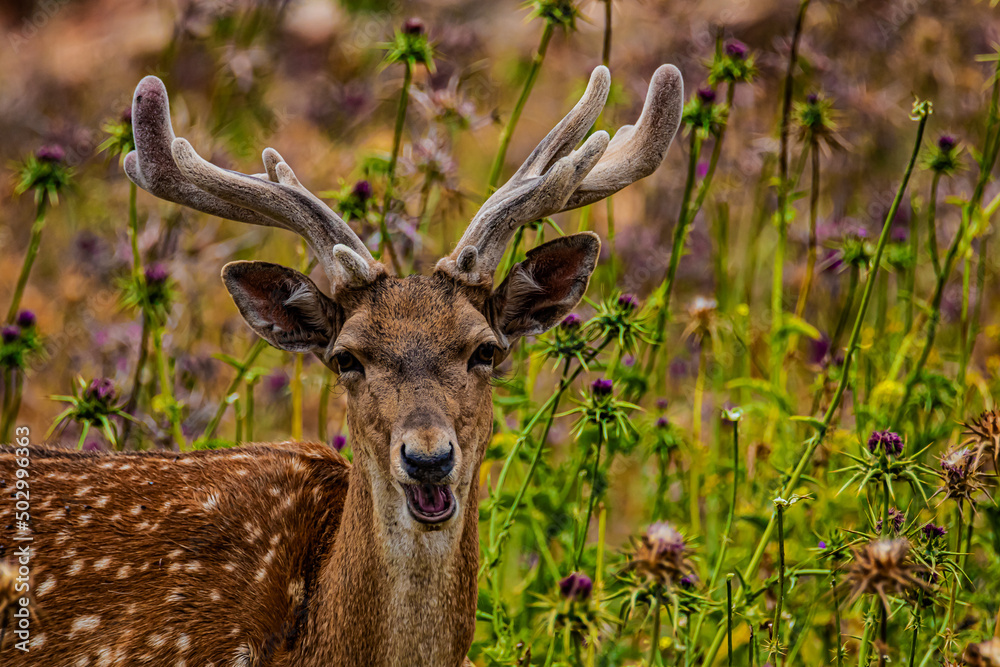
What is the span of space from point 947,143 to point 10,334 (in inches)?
216

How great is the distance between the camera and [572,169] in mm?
4391

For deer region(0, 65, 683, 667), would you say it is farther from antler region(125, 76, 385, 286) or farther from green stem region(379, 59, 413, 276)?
green stem region(379, 59, 413, 276)

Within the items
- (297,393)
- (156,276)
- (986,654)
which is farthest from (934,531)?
(156,276)

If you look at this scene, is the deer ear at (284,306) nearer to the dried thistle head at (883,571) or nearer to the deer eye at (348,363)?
the deer eye at (348,363)

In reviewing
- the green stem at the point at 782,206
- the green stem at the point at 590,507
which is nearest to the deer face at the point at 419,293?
the green stem at the point at 590,507

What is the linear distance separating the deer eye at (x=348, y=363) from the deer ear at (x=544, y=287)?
0.71m

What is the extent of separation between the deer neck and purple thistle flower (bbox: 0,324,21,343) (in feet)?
8.77

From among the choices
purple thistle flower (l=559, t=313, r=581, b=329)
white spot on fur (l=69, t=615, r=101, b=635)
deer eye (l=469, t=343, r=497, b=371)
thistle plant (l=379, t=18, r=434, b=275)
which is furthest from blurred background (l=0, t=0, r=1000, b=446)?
white spot on fur (l=69, t=615, r=101, b=635)

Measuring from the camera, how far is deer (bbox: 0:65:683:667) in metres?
4.21

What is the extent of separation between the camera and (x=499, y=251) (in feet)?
14.8

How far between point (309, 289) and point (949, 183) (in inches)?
265

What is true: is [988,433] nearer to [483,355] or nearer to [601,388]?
[601,388]

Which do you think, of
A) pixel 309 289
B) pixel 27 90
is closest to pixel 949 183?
pixel 309 289

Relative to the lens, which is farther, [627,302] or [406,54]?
[406,54]
